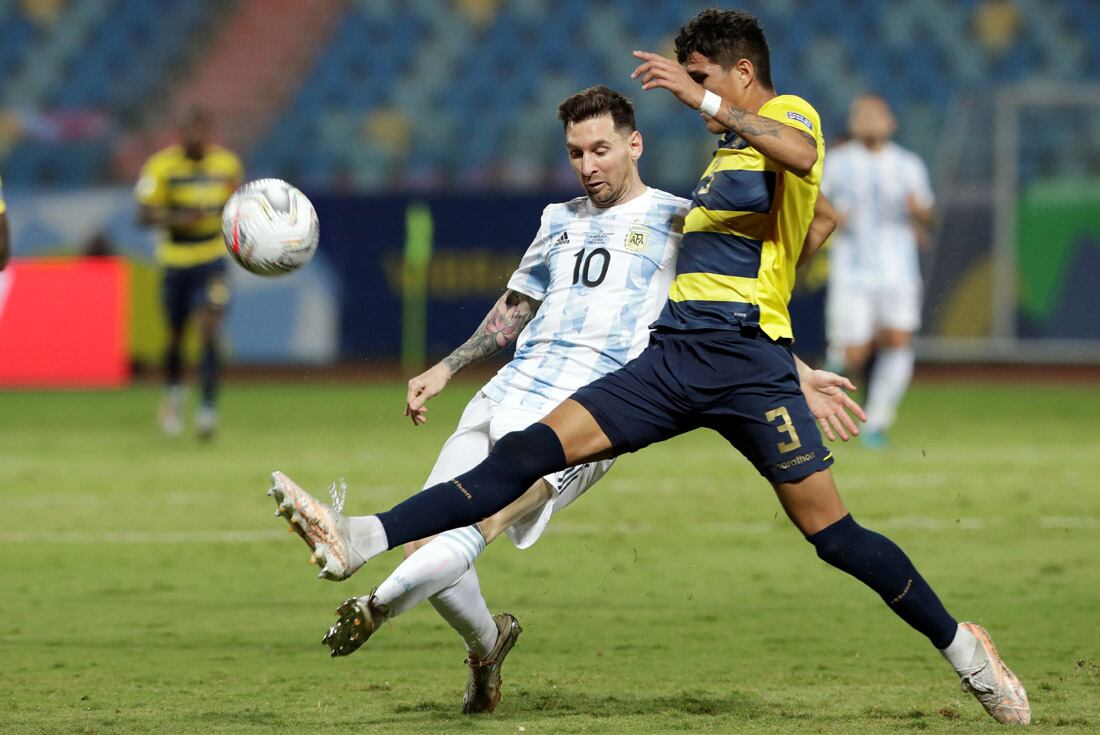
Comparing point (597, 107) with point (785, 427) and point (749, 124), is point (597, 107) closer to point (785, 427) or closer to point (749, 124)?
point (749, 124)

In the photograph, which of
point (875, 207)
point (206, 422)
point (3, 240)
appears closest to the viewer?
point (3, 240)

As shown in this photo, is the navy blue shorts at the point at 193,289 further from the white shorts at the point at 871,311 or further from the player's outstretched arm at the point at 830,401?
the player's outstretched arm at the point at 830,401

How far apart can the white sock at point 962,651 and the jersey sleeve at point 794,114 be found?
4.61 feet

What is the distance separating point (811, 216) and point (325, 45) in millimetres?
18717

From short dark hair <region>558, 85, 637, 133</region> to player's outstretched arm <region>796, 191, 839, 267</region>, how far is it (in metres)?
0.61

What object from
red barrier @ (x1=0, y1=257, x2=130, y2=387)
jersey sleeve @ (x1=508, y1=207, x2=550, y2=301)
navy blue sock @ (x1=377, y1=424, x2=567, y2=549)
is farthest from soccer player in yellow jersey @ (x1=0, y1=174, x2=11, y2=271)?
red barrier @ (x1=0, y1=257, x2=130, y2=387)

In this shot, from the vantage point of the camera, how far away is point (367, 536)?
4.41 meters

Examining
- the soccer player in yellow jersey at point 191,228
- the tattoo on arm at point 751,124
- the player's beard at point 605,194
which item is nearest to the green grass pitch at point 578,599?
the soccer player in yellow jersey at point 191,228

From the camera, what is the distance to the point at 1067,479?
10.3 metres

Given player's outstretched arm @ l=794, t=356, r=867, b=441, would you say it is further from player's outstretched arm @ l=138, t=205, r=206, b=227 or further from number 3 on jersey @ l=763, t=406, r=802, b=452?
player's outstretched arm @ l=138, t=205, r=206, b=227

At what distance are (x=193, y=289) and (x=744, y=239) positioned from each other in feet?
29.7

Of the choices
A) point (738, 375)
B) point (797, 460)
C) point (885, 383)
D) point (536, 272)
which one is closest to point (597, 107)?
point (536, 272)

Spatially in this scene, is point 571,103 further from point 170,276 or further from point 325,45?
point 325,45

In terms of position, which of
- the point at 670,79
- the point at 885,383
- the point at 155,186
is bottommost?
the point at 885,383
